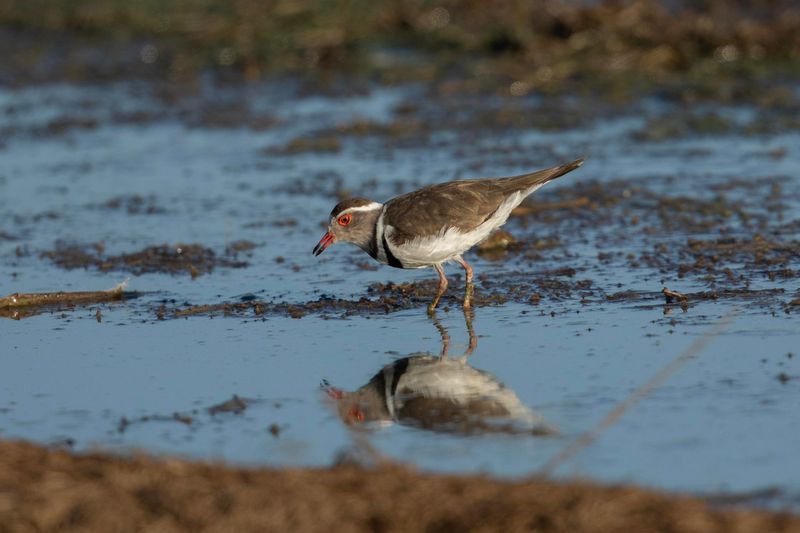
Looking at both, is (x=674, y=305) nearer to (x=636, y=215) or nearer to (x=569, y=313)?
(x=569, y=313)

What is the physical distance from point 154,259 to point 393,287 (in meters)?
2.37

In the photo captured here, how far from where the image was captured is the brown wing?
9.19m

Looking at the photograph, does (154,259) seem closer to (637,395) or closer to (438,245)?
(438,245)

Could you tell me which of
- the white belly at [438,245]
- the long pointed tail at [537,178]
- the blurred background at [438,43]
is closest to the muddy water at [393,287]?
the white belly at [438,245]

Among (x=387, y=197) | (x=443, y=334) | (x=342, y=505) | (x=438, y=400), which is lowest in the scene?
(x=342, y=505)

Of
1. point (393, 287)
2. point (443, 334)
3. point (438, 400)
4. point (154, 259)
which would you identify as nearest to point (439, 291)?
point (393, 287)

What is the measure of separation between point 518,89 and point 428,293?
24.9ft

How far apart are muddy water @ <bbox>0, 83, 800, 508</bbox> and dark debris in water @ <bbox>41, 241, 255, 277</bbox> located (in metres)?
0.04

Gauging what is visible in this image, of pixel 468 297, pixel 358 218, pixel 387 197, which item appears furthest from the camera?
pixel 387 197

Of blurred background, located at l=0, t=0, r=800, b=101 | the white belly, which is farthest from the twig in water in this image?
blurred background, located at l=0, t=0, r=800, b=101

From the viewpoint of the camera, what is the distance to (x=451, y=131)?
1562cm

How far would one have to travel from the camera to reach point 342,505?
538cm

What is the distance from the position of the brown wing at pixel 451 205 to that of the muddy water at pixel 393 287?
2.08ft

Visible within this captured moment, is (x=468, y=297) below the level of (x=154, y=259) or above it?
below
